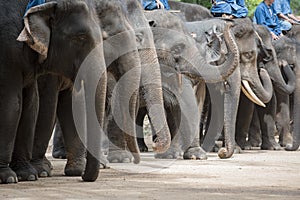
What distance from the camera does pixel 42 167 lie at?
908cm

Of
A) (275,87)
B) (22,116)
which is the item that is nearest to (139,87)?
(22,116)

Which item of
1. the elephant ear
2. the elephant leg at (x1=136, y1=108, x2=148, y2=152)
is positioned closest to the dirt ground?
the elephant ear

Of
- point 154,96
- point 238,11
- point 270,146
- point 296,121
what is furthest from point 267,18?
point 154,96

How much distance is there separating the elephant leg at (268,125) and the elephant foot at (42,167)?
667 cm

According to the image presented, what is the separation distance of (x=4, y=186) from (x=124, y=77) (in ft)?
6.20

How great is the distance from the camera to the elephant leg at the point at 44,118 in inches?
356

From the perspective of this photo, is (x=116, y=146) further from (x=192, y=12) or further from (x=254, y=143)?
(x=254, y=143)

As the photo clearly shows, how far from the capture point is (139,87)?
980cm

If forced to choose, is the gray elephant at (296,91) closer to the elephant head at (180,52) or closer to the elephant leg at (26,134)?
the elephant head at (180,52)

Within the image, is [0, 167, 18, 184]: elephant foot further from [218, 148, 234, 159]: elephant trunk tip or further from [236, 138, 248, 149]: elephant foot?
[236, 138, 248, 149]: elephant foot

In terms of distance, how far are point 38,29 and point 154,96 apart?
1.86 m

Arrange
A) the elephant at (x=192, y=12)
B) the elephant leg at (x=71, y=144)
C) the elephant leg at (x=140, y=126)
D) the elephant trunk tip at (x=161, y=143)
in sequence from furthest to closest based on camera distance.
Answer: the elephant at (x=192, y=12) → the elephant leg at (x=140, y=126) → the elephant leg at (x=71, y=144) → the elephant trunk tip at (x=161, y=143)

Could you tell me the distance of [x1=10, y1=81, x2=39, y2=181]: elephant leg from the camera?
8641mm

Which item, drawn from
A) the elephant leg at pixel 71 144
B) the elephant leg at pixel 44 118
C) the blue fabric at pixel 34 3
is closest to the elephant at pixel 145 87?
the elephant leg at pixel 71 144
